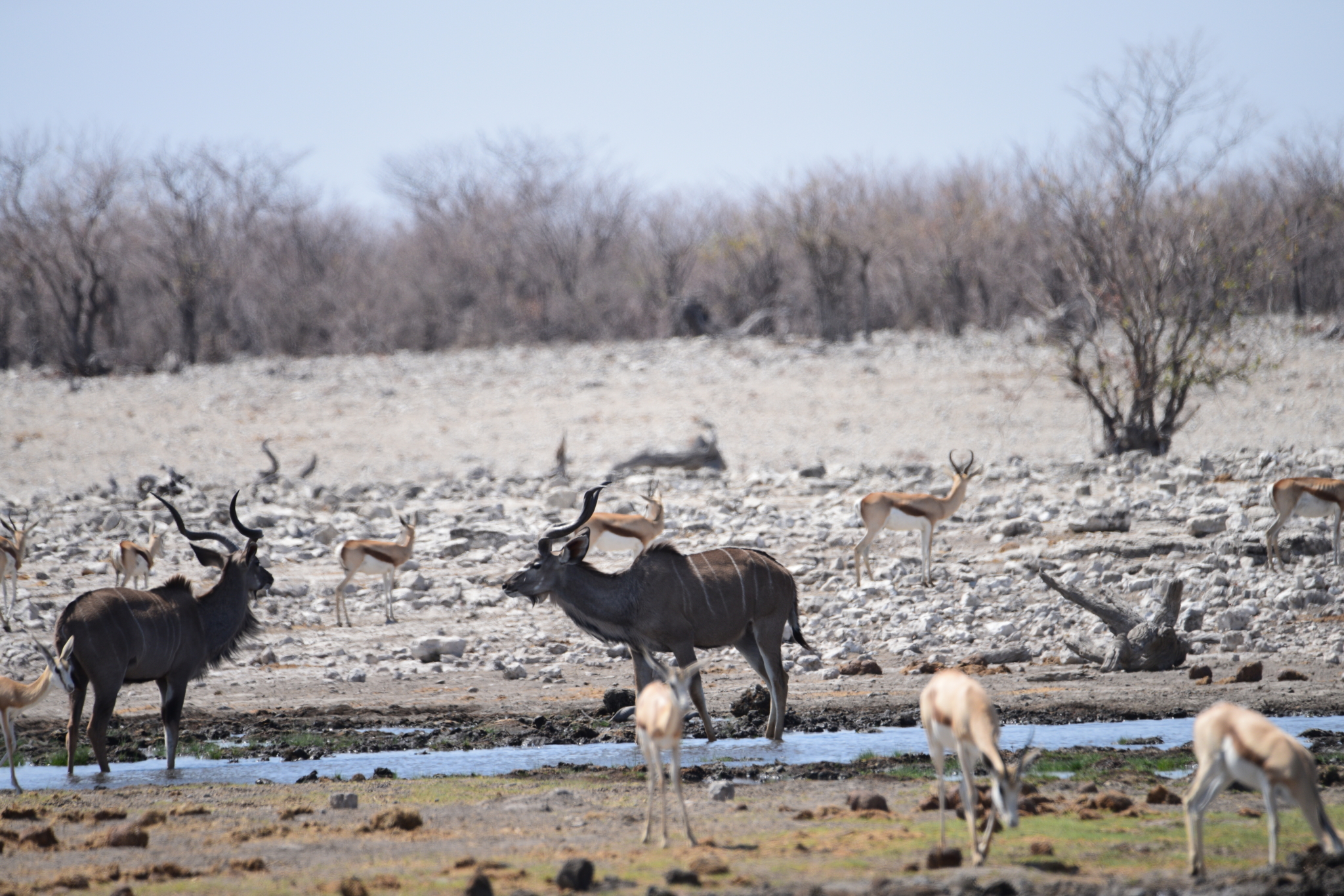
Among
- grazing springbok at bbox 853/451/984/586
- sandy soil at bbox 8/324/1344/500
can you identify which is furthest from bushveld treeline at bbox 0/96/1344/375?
grazing springbok at bbox 853/451/984/586

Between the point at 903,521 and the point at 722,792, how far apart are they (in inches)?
328

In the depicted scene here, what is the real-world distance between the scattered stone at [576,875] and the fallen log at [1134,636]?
7.22m

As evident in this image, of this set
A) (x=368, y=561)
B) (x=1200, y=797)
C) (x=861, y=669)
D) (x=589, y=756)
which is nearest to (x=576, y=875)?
(x=1200, y=797)

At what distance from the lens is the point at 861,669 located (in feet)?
40.2

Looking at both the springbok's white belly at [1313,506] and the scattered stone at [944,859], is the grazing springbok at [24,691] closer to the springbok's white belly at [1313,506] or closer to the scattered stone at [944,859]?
the scattered stone at [944,859]

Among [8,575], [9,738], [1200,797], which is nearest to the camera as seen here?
[1200,797]

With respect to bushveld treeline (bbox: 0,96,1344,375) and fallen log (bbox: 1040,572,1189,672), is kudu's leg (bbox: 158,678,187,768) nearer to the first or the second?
fallen log (bbox: 1040,572,1189,672)

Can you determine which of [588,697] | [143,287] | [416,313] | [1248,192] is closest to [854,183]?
[1248,192]

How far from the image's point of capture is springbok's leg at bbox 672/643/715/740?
31.7 feet

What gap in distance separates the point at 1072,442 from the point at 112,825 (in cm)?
2059

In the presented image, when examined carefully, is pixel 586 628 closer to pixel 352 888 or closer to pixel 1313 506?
pixel 352 888

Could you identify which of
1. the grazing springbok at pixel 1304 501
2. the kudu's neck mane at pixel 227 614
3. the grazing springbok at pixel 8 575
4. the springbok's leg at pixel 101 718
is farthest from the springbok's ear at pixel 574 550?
the grazing springbok at pixel 1304 501

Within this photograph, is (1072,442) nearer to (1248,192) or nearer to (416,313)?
(1248,192)

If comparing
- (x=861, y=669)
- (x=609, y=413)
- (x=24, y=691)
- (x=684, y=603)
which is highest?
(x=609, y=413)
